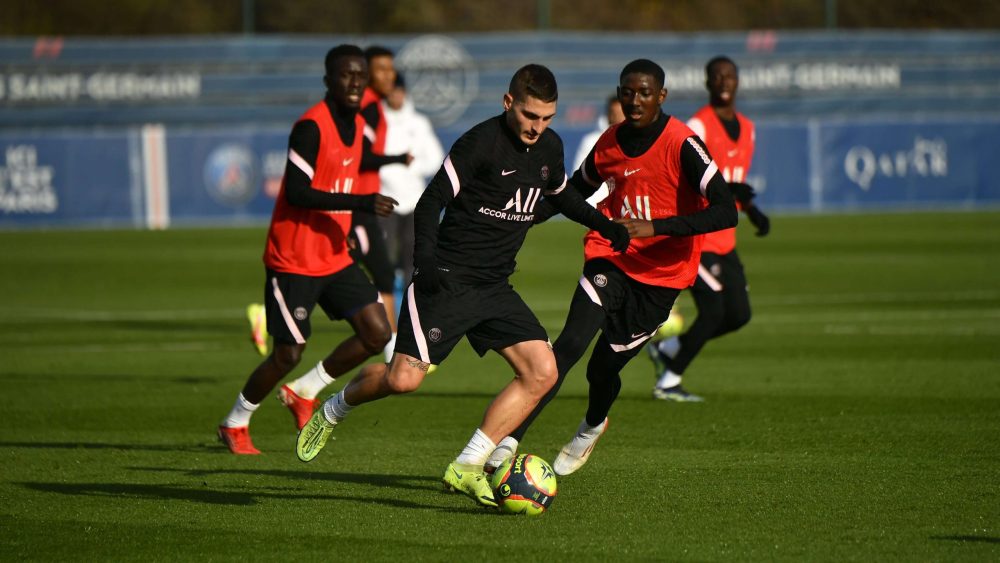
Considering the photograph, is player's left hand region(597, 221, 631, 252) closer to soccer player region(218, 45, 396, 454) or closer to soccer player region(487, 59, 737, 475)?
soccer player region(487, 59, 737, 475)

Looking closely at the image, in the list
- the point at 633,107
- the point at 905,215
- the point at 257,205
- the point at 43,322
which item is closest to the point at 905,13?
the point at 905,215

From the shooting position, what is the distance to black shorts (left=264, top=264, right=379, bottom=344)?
9.46 metres

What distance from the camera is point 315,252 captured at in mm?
9609

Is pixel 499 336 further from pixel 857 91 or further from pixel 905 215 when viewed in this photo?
pixel 857 91

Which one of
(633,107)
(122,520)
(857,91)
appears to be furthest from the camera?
(857,91)

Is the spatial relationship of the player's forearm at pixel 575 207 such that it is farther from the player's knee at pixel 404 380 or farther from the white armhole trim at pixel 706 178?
the player's knee at pixel 404 380

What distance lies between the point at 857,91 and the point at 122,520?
125ft

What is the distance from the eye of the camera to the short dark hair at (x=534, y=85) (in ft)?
24.3

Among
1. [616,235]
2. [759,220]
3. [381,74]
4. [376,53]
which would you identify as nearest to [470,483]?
[616,235]

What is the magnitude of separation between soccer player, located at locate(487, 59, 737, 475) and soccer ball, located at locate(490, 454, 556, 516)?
0.92 m

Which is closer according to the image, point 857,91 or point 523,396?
point 523,396

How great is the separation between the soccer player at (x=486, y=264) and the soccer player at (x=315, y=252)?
166 cm

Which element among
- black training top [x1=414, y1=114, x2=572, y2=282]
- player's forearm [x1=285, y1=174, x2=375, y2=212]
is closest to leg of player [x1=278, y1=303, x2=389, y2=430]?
player's forearm [x1=285, y1=174, x2=375, y2=212]

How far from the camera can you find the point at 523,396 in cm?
779
